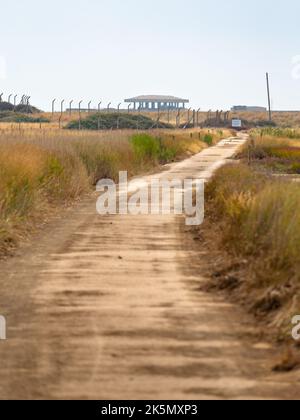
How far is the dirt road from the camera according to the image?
306 inches

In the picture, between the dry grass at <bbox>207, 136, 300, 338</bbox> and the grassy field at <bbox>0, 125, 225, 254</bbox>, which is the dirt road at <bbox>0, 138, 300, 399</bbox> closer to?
the dry grass at <bbox>207, 136, 300, 338</bbox>

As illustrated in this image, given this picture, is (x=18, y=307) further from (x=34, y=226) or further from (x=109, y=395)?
(x=34, y=226)

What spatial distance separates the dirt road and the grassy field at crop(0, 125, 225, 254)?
7.58ft

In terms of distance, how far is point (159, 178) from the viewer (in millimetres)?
32969

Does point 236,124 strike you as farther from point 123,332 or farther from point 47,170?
point 123,332

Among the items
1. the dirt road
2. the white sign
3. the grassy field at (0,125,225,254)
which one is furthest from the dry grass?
the white sign

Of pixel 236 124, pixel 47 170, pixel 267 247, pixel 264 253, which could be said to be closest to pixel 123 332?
pixel 264 253

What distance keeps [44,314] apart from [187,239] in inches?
244

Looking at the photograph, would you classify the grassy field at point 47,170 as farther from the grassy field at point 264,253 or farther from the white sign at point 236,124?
the white sign at point 236,124

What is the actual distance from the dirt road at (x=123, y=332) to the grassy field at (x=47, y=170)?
2310 mm

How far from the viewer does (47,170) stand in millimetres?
22672

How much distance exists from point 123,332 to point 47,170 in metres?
13.6

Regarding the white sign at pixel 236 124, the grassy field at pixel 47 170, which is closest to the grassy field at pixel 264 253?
the grassy field at pixel 47 170
